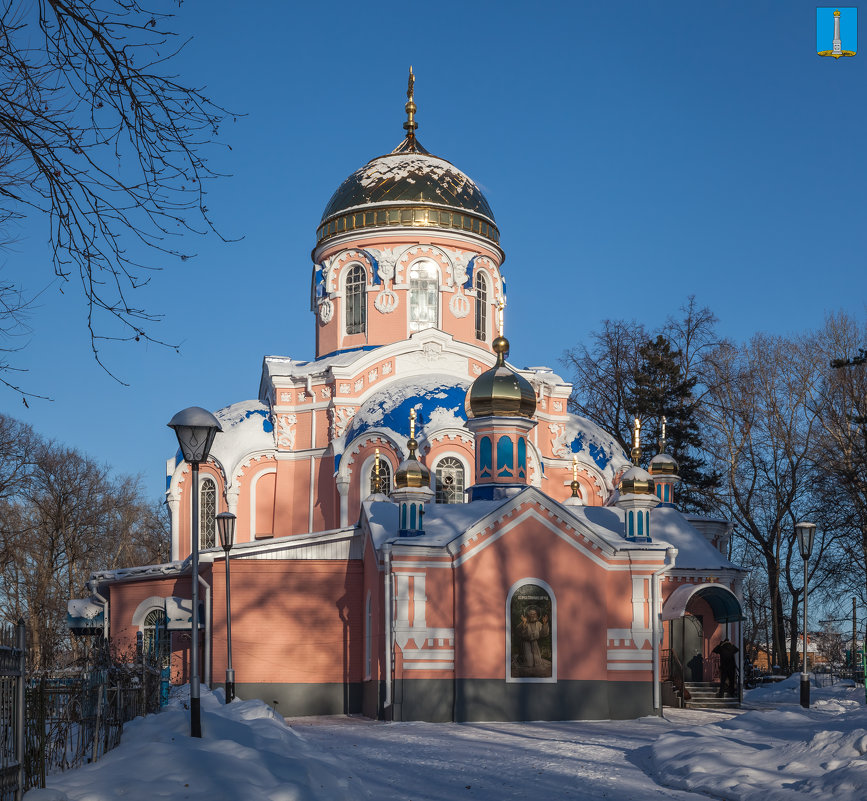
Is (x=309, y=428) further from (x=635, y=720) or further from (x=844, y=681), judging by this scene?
(x=844, y=681)

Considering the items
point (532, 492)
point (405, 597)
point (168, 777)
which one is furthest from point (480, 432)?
point (168, 777)

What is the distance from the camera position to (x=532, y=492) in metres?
19.8

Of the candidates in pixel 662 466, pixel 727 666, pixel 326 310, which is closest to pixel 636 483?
pixel 727 666

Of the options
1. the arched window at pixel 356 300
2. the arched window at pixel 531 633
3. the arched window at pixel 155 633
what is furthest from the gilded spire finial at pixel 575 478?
the arched window at pixel 155 633

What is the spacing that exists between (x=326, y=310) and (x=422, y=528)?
31.7 feet

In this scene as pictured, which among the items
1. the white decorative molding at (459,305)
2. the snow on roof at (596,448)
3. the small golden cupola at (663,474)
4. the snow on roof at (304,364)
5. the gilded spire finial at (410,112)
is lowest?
the small golden cupola at (663,474)

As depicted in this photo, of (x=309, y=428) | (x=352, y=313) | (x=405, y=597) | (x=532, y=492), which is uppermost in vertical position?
(x=352, y=313)

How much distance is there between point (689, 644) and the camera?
23516 mm

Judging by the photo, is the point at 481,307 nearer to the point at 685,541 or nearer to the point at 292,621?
the point at 685,541

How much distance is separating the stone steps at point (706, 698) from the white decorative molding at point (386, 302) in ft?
33.2

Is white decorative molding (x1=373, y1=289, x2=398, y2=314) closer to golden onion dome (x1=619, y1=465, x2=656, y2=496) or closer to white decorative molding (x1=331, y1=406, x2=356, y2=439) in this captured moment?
white decorative molding (x1=331, y1=406, x2=356, y2=439)

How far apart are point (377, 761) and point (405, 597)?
6.74m

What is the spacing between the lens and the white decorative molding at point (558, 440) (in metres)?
26.5

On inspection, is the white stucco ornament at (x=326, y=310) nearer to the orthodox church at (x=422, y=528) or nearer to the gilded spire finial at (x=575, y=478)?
the orthodox church at (x=422, y=528)
